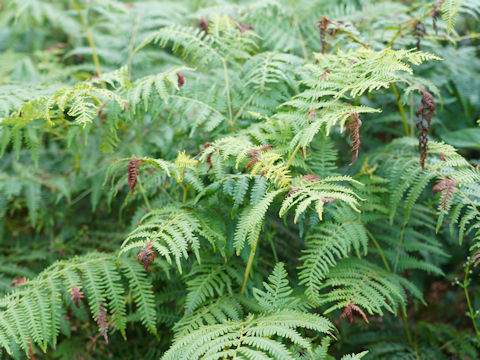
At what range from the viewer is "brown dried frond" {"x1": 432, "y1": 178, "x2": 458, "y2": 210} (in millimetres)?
1778

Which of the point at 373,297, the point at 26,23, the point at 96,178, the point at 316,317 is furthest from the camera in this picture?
the point at 26,23

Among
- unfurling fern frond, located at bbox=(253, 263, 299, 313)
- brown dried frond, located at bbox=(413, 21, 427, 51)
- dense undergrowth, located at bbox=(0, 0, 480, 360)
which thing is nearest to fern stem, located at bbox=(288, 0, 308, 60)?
dense undergrowth, located at bbox=(0, 0, 480, 360)

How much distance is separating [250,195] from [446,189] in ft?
2.97

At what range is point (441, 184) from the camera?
1.87 metres

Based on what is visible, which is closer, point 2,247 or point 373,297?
point 373,297

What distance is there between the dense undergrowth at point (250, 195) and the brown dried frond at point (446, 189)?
0.02 metres

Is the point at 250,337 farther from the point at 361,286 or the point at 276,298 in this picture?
the point at 361,286

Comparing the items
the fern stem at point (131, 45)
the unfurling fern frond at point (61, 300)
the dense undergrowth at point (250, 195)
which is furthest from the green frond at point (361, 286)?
the fern stem at point (131, 45)

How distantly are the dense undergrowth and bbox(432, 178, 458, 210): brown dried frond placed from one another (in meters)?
0.02

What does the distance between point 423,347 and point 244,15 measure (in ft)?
7.69

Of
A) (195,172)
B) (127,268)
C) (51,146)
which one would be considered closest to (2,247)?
(51,146)

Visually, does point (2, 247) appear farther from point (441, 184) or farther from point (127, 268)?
point (441, 184)

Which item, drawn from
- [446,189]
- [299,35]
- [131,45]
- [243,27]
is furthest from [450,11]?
[131,45]

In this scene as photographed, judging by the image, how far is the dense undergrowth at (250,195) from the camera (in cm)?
177
